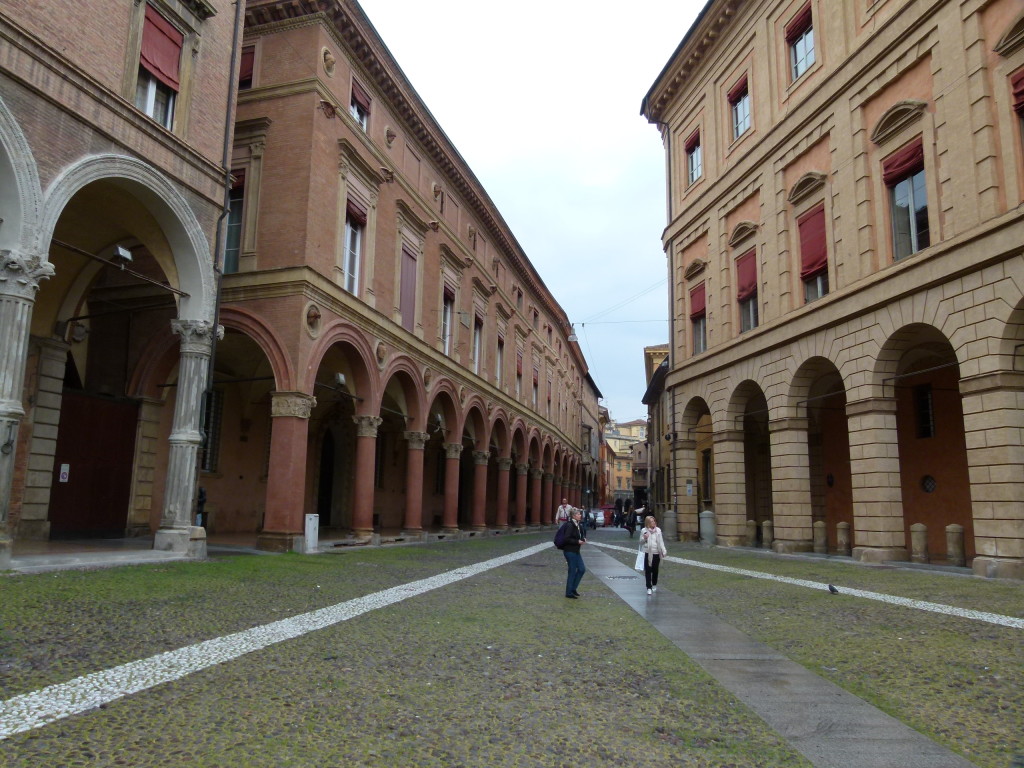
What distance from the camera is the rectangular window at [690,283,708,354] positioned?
24.6m

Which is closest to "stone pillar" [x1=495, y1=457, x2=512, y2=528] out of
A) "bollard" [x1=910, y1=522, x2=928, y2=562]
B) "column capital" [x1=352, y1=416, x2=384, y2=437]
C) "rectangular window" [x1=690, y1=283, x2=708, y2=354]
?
"rectangular window" [x1=690, y1=283, x2=708, y2=354]

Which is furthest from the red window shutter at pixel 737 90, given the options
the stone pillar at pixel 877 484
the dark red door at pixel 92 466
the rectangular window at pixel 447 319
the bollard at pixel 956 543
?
the dark red door at pixel 92 466

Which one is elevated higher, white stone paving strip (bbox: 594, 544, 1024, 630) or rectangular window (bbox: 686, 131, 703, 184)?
rectangular window (bbox: 686, 131, 703, 184)

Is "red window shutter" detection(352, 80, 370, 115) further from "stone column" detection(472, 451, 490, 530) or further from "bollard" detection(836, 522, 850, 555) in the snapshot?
"bollard" detection(836, 522, 850, 555)

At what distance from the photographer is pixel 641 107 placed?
94.8ft

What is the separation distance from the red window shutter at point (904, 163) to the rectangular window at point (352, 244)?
1292cm

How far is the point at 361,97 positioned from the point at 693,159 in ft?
42.4

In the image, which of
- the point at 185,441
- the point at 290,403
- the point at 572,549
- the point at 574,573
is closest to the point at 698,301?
the point at 290,403

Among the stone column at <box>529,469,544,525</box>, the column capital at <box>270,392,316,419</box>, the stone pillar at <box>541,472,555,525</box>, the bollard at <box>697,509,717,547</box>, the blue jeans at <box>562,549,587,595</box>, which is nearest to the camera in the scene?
the blue jeans at <box>562,549,587,595</box>

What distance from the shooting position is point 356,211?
62.0 feet

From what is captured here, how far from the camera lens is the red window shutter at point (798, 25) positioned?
19.1 m

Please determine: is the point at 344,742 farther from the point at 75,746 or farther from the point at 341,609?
the point at 341,609

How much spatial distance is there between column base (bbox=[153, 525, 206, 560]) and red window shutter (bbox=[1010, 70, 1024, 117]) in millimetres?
16403

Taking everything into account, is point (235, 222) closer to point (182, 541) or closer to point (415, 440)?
point (182, 541)
